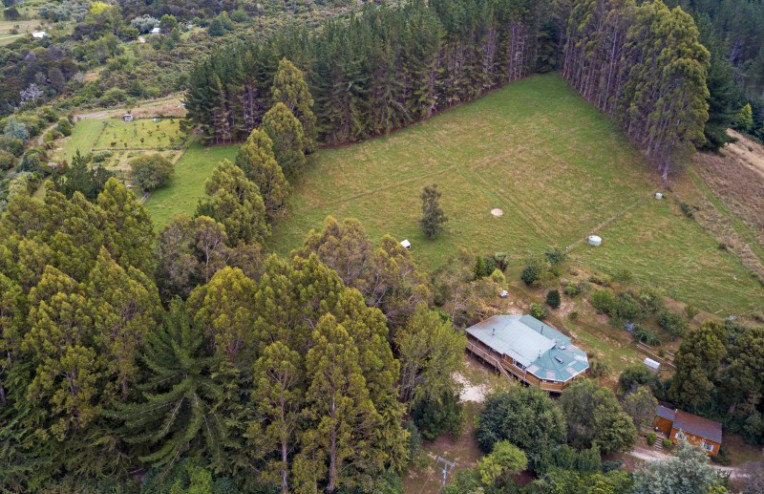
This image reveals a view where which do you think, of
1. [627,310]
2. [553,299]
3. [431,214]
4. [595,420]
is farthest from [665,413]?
[431,214]

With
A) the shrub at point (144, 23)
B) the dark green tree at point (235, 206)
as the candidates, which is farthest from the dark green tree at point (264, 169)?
the shrub at point (144, 23)

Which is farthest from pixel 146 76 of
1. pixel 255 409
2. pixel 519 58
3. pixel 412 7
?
pixel 255 409

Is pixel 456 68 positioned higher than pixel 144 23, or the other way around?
pixel 456 68

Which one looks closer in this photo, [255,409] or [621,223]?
[255,409]

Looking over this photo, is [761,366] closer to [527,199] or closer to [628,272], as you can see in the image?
[628,272]

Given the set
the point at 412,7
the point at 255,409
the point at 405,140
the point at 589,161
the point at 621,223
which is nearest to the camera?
the point at 255,409

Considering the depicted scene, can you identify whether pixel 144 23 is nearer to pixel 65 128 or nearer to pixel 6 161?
pixel 65 128
